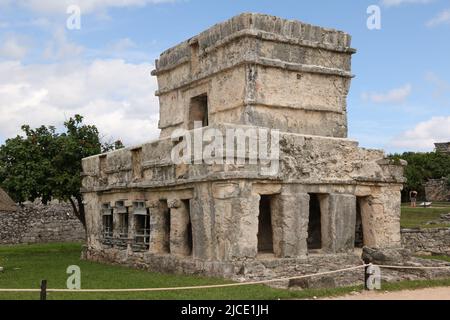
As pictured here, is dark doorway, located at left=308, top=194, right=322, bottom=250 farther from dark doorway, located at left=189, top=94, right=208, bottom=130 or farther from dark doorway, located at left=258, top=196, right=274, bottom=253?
dark doorway, located at left=189, top=94, right=208, bottom=130

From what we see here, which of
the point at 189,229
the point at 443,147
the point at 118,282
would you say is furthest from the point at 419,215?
the point at 443,147

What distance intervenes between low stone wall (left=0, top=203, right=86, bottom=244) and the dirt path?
22922 mm

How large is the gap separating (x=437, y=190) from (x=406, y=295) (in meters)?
28.0

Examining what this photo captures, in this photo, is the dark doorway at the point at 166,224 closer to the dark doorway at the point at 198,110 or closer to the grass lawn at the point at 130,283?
the grass lawn at the point at 130,283

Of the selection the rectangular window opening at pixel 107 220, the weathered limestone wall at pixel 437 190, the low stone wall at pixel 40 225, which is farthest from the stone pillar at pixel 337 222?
the weathered limestone wall at pixel 437 190

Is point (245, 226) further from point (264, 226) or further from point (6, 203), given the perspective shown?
point (6, 203)

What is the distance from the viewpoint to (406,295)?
1047 centimetres

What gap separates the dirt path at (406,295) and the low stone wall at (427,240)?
8.99m

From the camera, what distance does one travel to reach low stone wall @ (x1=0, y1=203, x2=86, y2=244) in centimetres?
3012

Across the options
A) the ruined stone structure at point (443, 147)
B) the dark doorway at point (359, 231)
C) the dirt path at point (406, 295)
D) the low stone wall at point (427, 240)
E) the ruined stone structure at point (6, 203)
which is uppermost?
the ruined stone structure at point (443, 147)

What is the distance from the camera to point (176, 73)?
57.0ft

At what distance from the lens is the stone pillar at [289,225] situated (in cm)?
1294

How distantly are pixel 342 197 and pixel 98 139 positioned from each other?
462 inches

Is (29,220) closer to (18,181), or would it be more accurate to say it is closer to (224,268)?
(18,181)
